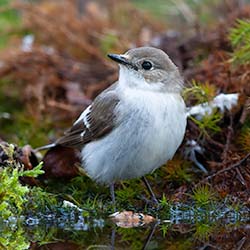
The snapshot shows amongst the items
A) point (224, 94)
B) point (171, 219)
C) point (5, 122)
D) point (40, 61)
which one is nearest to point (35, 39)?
point (40, 61)

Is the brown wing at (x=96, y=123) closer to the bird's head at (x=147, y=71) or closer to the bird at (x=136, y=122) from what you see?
the bird at (x=136, y=122)

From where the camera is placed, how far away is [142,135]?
520 cm

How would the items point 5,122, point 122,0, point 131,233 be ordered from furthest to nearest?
1. point 122,0
2. point 5,122
3. point 131,233

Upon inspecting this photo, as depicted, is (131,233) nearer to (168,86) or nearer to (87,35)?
(168,86)

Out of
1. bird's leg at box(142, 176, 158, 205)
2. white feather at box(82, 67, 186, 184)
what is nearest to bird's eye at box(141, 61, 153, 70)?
white feather at box(82, 67, 186, 184)

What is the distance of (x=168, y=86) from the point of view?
5562mm

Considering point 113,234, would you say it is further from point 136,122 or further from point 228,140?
point 228,140

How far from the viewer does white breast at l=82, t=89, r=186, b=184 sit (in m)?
5.21

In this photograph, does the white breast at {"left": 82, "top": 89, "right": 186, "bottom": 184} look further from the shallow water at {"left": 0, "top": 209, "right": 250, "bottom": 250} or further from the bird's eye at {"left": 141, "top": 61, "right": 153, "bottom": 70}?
the shallow water at {"left": 0, "top": 209, "right": 250, "bottom": 250}

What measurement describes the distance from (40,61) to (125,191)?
333 cm

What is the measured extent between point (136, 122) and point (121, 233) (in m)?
0.84

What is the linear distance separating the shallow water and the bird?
408 millimetres

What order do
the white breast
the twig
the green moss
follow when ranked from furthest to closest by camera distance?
the twig → the green moss → the white breast

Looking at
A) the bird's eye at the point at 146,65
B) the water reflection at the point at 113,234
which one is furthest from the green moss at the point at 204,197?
the bird's eye at the point at 146,65
